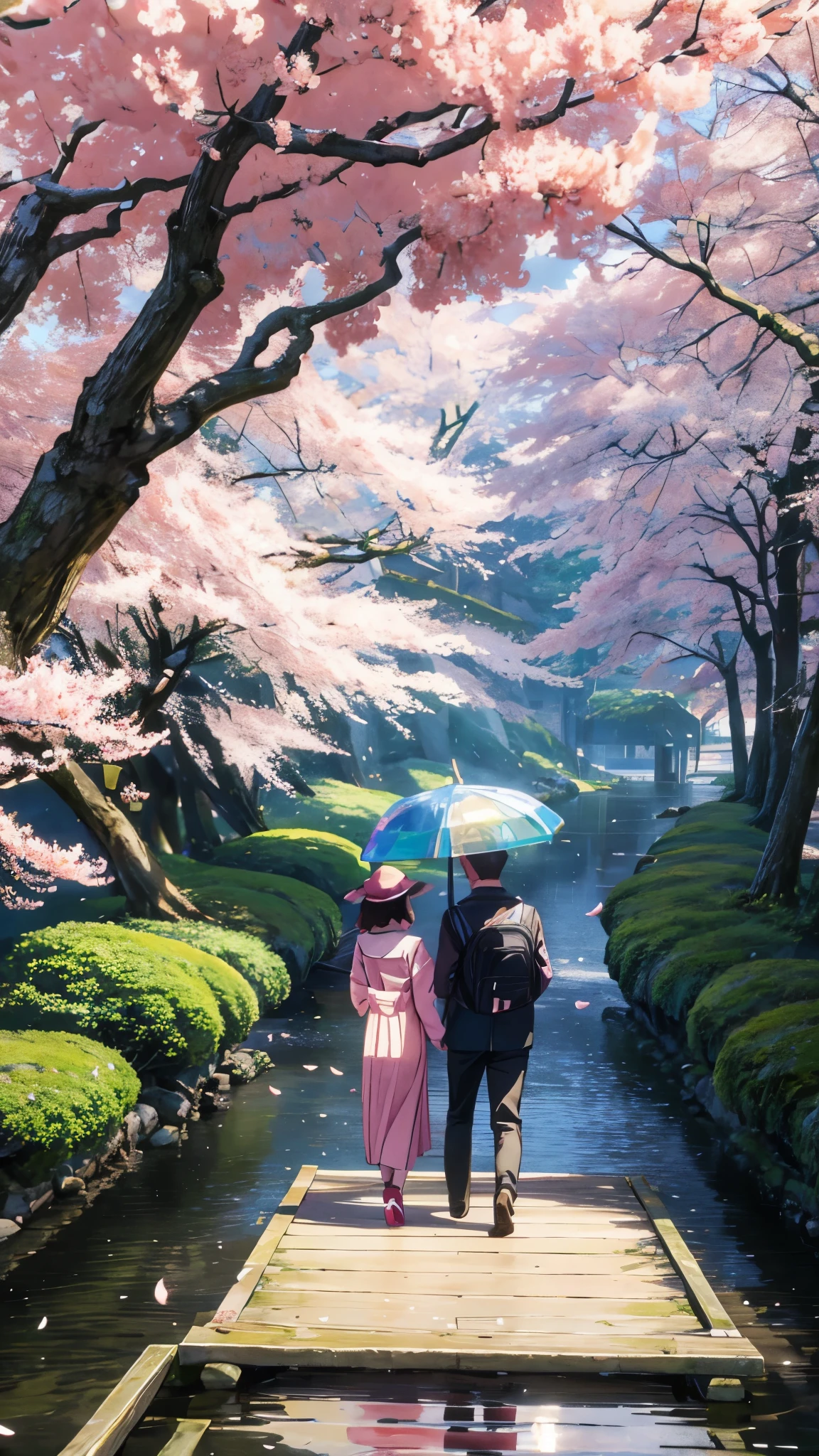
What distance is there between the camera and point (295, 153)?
8.69m

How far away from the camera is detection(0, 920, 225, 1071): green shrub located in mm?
10273

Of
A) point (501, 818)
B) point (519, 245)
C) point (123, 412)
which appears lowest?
point (501, 818)

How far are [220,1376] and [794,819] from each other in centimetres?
1081

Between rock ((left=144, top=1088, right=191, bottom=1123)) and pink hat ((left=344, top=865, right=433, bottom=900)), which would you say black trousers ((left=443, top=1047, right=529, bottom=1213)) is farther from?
rock ((left=144, top=1088, right=191, bottom=1123))

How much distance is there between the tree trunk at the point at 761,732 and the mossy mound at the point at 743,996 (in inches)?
508

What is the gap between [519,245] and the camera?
29.8 feet

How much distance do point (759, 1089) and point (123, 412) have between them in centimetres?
652

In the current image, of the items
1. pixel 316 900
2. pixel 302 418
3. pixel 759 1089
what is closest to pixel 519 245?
pixel 759 1089

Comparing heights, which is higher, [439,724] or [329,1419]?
[439,724]

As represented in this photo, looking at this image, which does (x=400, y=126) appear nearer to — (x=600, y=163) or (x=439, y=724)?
(x=600, y=163)

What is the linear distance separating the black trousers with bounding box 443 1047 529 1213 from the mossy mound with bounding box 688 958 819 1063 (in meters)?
4.84

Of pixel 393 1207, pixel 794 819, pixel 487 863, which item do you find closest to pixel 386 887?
pixel 487 863

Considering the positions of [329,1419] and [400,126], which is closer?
[329,1419]

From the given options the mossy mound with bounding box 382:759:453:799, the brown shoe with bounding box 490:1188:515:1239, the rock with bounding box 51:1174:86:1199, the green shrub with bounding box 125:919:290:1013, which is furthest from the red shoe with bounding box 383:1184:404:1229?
the mossy mound with bounding box 382:759:453:799
